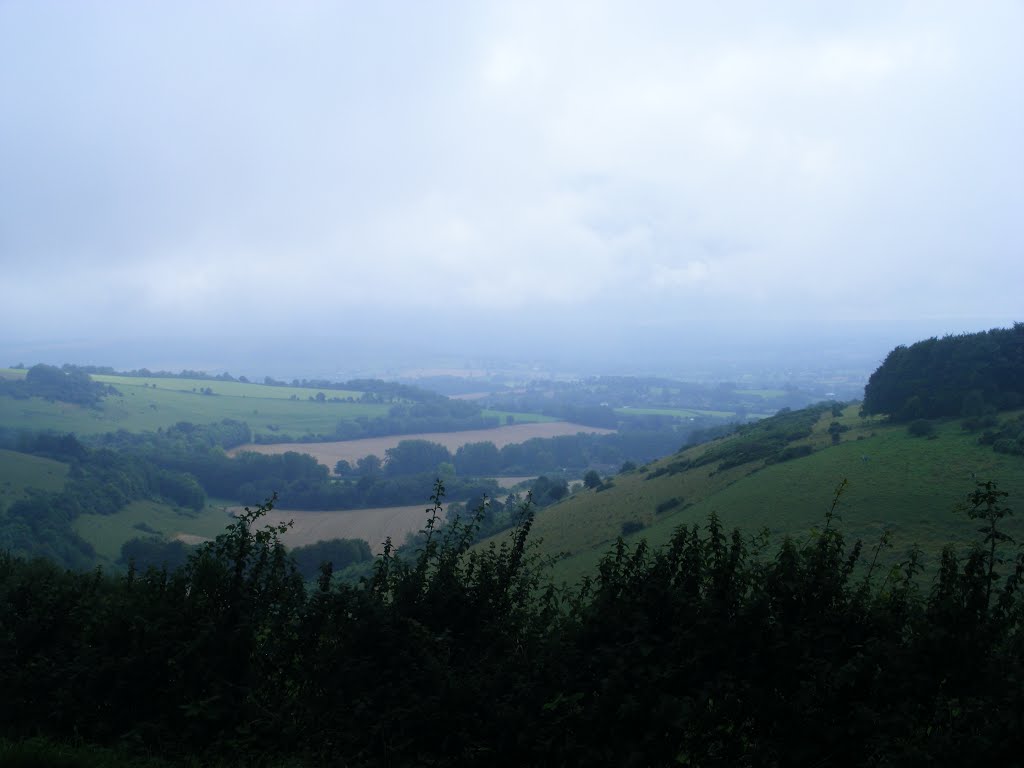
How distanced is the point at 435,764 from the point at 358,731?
887 mm

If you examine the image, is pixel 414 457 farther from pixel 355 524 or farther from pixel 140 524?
pixel 140 524

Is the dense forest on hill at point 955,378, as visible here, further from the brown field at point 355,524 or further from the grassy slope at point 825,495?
the brown field at point 355,524

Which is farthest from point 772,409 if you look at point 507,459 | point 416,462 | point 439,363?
point 439,363

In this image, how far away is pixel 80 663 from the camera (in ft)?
23.0

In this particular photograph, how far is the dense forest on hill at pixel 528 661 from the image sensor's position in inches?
206

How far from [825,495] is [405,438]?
60.0 metres

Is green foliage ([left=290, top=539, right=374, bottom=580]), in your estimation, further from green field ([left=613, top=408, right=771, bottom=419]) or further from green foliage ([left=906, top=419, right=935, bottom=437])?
green field ([left=613, top=408, right=771, bottom=419])

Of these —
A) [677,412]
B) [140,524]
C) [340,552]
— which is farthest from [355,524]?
[677,412]

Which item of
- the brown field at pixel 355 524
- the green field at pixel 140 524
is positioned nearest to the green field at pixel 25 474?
the green field at pixel 140 524

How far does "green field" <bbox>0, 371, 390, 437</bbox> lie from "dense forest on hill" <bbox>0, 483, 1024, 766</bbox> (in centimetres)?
7698

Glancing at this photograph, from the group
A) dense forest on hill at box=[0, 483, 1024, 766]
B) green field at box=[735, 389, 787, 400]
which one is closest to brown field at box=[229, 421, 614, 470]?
green field at box=[735, 389, 787, 400]

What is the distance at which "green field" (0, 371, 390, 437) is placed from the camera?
77688 millimetres

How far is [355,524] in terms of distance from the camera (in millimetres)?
44969

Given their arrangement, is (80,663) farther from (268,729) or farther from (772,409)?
(772,409)
